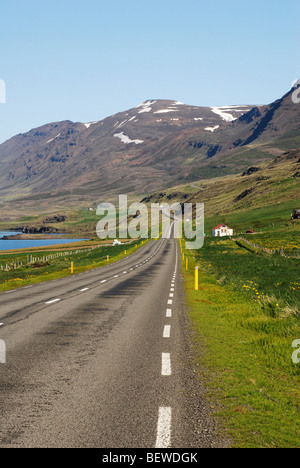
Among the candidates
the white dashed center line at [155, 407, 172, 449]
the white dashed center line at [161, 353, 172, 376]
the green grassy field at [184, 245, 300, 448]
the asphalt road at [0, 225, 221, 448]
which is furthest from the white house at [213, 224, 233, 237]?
the white dashed center line at [155, 407, 172, 449]

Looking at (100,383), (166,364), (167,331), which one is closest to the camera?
(100,383)

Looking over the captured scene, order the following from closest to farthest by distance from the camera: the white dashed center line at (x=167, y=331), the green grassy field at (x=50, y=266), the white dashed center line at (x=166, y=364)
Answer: the white dashed center line at (x=166, y=364), the white dashed center line at (x=167, y=331), the green grassy field at (x=50, y=266)

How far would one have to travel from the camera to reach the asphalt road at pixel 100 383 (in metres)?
5.67

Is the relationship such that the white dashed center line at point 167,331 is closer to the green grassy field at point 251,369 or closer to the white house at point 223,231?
the green grassy field at point 251,369

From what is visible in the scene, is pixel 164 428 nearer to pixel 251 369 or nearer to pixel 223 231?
pixel 251 369

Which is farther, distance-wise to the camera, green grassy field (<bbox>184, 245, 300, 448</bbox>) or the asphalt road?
green grassy field (<bbox>184, 245, 300, 448</bbox>)

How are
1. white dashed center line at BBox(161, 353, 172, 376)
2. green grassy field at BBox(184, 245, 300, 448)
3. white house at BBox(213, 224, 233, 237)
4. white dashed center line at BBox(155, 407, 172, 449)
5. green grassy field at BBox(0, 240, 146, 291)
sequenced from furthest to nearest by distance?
white house at BBox(213, 224, 233, 237)
green grassy field at BBox(0, 240, 146, 291)
white dashed center line at BBox(161, 353, 172, 376)
green grassy field at BBox(184, 245, 300, 448)
white dashed center line at BBox(155, 407, 172, 449)

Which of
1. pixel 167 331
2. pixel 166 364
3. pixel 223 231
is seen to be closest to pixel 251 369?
pixel 166 364

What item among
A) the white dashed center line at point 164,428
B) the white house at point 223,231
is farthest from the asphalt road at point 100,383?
the white house at point 223,231

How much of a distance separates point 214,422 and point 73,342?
18.3ft

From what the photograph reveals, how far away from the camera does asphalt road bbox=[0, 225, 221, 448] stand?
18.6ft

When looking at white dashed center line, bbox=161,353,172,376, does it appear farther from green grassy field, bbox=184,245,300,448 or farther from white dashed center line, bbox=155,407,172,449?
white dashed center line, bbox=155,407,172,449

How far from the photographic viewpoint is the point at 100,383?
776cm
